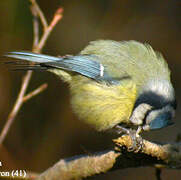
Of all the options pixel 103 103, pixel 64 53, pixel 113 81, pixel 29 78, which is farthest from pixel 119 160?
pixel 64 53

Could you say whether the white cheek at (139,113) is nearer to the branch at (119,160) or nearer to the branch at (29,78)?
the branch at (119,160)

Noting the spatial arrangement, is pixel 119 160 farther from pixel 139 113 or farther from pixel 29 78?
pixel 29 78

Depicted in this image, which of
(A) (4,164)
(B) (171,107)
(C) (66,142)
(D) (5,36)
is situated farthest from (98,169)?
(D) (5,36)

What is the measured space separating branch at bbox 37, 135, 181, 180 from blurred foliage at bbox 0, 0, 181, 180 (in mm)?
1129

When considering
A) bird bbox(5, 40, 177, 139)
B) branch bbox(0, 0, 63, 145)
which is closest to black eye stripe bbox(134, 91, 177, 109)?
bird bbox(5, 40, 177, 139)

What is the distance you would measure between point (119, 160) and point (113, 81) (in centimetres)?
63

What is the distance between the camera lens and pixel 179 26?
154 inches

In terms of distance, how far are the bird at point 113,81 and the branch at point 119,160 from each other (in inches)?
10.9

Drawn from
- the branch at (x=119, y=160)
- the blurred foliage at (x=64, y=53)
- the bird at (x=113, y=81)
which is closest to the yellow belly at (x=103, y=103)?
the bird at (x=113, y=81)

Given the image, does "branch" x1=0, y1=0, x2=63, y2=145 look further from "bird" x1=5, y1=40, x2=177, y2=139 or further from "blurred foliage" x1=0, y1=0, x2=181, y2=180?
"blurred foliage" x1=0, y1=0, x2=181, y2=180

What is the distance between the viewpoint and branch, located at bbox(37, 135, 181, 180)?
1758 millimetres

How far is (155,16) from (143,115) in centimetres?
210

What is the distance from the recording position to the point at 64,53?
380 centimetres

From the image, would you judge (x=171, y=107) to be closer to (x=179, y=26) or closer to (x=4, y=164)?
(x=4, y=164)
